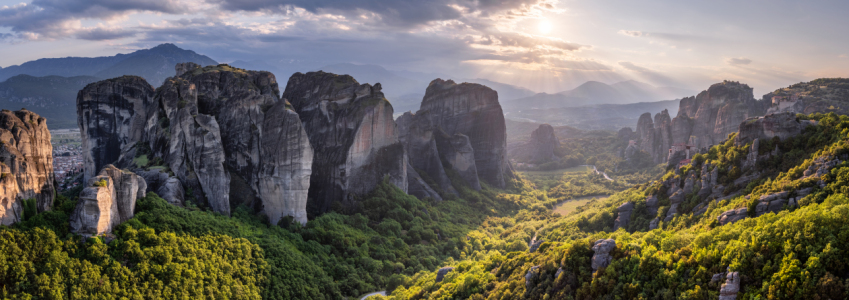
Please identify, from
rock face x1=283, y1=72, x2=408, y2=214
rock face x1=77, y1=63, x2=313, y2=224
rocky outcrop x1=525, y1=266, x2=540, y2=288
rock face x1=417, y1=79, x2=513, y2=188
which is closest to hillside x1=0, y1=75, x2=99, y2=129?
rock face x1=77, y1=63, x2=313, y2=224

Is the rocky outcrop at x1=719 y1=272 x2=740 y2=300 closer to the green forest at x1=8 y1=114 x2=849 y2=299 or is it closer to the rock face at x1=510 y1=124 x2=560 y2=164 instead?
the green forest at x1=8 y1=114 x2=849 y2=299

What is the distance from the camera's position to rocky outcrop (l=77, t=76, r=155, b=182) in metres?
55.6

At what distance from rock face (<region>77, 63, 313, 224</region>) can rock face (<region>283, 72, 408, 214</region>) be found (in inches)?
275

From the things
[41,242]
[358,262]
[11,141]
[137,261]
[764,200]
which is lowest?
[358,262]

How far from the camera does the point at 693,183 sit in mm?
41500

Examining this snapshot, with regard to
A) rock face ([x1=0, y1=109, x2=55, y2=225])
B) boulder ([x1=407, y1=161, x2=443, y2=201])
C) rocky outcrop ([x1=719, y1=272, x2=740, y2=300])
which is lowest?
boulder ([x1=407, y1=161, x2=443, y2=201])

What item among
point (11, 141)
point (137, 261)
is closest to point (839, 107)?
point (137, 261)

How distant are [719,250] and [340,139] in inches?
1796

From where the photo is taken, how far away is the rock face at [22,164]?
26.9 metres

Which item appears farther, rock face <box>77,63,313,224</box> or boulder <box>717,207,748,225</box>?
rock face <box>77,63,313,224</box>

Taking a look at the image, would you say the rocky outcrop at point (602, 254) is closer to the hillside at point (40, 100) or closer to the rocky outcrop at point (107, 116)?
the rocky outcrop at point (107, 116)

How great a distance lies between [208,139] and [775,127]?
2011 inches

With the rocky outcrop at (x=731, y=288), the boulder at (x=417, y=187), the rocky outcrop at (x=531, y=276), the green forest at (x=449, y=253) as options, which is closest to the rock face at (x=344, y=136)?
the green forest at (x=449, y=253)

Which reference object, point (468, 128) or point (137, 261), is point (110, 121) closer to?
point (137, 261)
